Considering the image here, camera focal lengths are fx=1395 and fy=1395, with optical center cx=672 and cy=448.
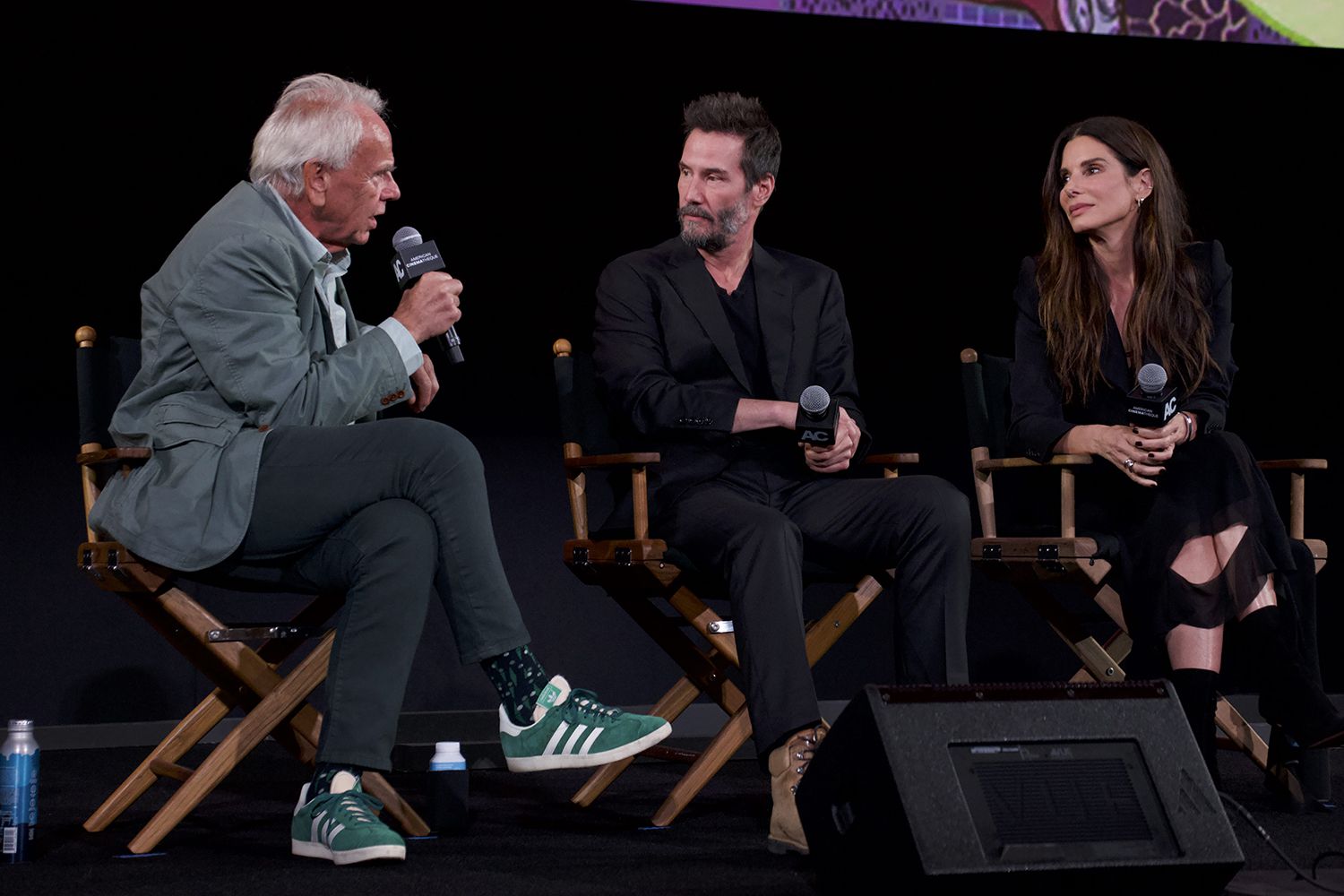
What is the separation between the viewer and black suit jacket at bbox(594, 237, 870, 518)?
2877 mm

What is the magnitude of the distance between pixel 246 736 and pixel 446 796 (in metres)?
0.38

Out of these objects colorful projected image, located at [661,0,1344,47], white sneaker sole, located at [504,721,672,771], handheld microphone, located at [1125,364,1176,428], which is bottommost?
white sneaker sole, located at [504,721,672,771]

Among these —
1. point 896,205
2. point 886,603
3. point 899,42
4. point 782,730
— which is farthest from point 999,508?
point 782,730

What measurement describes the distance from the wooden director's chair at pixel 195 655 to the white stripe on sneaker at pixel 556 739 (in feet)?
1.51

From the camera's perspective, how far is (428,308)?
8.14 ft

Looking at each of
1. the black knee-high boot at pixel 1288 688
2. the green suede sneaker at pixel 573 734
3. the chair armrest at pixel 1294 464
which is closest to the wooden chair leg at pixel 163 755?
the green suede sneaker at pixel 573 734

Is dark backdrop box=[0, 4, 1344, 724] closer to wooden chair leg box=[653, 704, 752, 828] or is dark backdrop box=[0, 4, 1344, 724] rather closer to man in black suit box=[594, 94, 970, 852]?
man in black suit box=[594, 94, 970, 852]

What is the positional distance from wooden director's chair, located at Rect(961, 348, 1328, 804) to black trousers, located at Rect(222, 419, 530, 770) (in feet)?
4.05

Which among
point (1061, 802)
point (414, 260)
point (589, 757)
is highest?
point (414, 260)

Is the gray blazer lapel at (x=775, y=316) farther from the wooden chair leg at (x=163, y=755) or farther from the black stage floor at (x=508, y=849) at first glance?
the wooden chair leg at (x=163, y=755)

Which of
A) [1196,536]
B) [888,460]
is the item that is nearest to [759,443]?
[888,460]

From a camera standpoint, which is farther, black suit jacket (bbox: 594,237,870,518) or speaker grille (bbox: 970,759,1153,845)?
black suit jacket (bbox: 594,237,870,518)

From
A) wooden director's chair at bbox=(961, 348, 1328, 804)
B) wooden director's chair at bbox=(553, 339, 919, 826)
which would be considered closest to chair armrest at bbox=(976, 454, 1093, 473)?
wooden director's chair at bbox=(961, 348, 1328, 804)

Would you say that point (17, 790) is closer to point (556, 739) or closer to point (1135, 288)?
point (556, 739)
